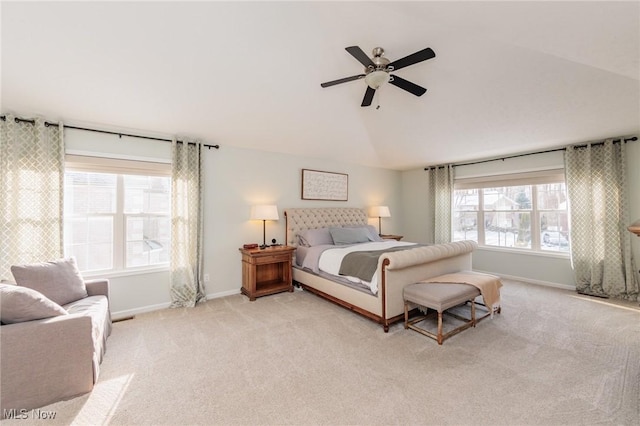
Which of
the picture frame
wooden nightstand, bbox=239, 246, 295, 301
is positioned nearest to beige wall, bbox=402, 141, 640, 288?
the picture frame

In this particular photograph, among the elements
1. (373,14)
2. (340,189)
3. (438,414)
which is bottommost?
(438,414)

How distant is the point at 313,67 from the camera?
3.07 metres

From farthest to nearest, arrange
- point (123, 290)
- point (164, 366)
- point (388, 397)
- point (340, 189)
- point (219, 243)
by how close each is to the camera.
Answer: point (340, 189), point (219, 243), point (123, 290), point (164, 366), point (388, 397)

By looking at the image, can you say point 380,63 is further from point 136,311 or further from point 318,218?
point 136,311

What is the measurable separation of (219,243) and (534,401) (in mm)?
3984

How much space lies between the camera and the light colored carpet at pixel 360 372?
1736 millimetres

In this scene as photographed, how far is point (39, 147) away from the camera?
2.93m

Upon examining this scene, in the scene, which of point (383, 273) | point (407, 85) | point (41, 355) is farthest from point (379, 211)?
point (41, 355)

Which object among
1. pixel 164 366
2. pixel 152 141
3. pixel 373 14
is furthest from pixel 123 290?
pixel 373 14

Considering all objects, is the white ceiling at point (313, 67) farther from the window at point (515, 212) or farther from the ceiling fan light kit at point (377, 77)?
the window at point (515, 212)

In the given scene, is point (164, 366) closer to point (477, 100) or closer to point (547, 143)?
point (477, 100)

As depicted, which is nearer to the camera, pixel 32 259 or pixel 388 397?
pixel 388 397

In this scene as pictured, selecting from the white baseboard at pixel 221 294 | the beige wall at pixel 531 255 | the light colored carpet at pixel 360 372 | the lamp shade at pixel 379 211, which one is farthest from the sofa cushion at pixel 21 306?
the beige wall at pixel 531 255

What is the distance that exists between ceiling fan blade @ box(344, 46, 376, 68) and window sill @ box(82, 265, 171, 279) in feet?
11.8
